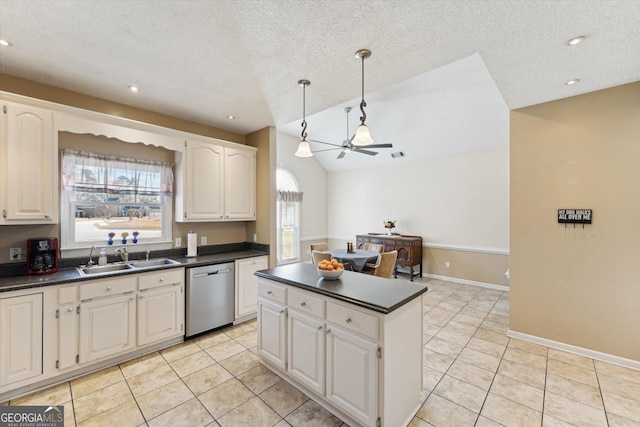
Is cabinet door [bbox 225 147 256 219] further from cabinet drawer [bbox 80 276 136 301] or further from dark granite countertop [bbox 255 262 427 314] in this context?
dark granite countertop [bbox 255 262 427 314]

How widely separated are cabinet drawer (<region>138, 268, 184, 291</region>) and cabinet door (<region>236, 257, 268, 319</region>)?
0.71m

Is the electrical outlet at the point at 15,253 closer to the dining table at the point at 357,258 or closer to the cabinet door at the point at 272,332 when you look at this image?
the cabinet door at the point at 272,332

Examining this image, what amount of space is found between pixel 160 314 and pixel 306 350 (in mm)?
1814

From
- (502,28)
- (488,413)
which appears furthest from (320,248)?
(502,28)

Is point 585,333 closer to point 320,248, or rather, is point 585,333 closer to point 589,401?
point 589,401

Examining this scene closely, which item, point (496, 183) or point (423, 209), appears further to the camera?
point (423, 209)

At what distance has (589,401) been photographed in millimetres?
2082

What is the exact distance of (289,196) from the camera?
21.6 feet

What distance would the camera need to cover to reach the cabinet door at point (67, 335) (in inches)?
90.7

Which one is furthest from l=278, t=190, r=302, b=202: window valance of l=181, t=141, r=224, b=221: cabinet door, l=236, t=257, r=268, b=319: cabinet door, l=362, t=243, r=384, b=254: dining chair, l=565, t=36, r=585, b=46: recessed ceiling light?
l=565, t=36, r=585, b=46: recessed ceiling light

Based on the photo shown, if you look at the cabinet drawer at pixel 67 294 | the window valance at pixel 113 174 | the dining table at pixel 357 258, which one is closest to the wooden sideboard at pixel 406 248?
the dining table at pixel 357 258

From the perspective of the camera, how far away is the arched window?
6.63 meters

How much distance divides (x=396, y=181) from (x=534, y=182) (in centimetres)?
351

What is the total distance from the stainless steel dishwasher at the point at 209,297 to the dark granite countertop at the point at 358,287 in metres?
1.09
